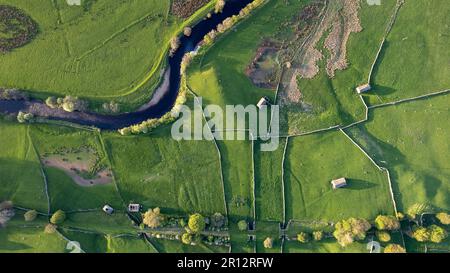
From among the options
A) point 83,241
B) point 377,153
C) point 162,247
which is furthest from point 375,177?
point 83,241

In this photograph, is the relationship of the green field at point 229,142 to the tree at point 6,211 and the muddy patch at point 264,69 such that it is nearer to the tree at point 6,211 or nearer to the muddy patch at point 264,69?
the muddy patch at point 264,69

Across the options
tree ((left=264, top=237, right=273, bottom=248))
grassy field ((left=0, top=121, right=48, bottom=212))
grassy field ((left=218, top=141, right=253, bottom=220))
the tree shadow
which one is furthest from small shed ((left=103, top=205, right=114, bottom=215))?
the tree shadow

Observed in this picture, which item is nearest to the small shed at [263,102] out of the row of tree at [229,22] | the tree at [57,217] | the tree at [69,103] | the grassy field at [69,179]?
the row of tree at [229,22]

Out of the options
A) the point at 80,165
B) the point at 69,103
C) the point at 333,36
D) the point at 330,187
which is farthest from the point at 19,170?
the point at 333,36

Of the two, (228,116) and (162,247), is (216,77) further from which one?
(162,247)

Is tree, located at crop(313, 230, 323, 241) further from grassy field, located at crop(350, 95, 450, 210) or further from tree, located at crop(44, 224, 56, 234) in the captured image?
tree, located at crop(44, 224, 56, 234)

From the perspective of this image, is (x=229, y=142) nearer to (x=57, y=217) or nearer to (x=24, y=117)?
(x=57, y=217)
